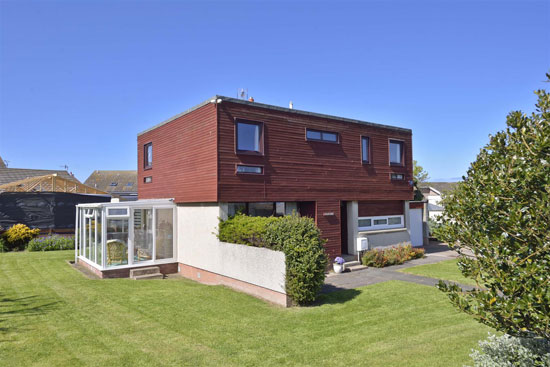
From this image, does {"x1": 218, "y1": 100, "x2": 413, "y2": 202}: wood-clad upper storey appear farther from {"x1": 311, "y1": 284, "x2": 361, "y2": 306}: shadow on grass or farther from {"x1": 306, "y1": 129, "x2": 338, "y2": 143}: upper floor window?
{"x1": 311, "y1": 284, "x2": 361, "y2": 306}: shadow on grass

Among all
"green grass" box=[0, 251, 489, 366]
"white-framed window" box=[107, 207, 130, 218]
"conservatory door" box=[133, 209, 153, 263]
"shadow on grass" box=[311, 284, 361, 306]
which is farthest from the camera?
"conservatory door" box=[133, 209, 153, 263]

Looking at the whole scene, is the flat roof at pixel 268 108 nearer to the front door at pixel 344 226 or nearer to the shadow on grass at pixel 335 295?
the front door at pixel 344 226

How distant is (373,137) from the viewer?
1759cm

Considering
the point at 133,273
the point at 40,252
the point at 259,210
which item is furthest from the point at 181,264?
the point at 40,252

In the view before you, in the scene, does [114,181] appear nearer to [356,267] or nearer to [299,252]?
[356,267]

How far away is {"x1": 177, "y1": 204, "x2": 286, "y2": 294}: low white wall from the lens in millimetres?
10155

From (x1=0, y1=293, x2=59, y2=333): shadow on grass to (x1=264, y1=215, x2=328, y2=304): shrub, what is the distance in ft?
19.9

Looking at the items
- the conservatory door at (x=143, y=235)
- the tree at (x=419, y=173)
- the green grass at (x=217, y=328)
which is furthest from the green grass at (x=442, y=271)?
the tree at (x=419, y=173)

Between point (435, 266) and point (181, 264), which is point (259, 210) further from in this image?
point (435, 266)

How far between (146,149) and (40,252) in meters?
8.00

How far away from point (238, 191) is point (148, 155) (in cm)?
761

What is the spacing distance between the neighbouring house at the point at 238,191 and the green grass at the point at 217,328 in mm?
1956

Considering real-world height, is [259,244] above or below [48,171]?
below

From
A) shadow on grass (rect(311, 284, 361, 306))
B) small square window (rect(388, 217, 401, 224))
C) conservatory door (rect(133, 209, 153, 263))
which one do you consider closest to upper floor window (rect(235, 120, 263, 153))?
conservatory door (rect(133, 209, 153, 263))
